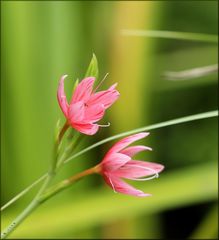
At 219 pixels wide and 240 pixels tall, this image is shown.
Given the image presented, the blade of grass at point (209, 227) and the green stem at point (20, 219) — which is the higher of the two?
the green stem at point (20, 219)

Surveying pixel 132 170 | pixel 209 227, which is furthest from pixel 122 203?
pixel 132 170

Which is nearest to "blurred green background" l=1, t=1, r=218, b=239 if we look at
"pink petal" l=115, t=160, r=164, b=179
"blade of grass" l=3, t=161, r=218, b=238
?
"blade of grass" l=3, t=161, r=218, b=238

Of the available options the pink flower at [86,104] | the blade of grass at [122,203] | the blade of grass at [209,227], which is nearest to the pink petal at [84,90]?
the pink flower at [86,104]

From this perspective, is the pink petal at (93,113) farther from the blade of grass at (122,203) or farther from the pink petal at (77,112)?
the blade of grass at (122,203)

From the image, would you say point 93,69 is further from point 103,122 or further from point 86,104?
point 103,122

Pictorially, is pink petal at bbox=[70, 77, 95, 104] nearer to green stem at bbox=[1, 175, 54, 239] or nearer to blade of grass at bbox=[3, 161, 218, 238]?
green stem at bbox=[1, 175, 54, 239]
